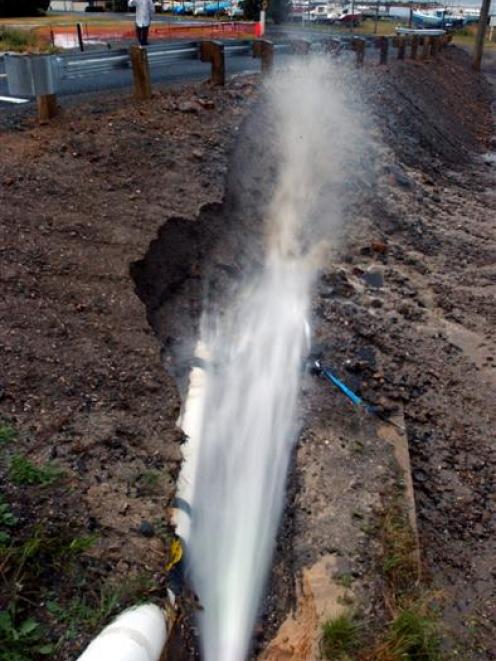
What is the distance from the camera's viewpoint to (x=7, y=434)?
3.78m

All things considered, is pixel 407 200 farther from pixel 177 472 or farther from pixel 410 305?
pixel 177 472

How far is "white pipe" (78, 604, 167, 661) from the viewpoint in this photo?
2826mm

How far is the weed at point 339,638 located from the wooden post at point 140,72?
7.49 meters

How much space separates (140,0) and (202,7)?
3848 cm

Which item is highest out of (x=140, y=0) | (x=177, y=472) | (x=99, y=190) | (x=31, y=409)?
(x=140, y=0)

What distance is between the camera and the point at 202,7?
48406 millimetres

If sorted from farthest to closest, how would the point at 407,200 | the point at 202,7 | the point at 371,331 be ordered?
the point at 202,7
the point at 407,200
the point at 371,331

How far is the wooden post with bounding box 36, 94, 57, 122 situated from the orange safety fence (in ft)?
51.1

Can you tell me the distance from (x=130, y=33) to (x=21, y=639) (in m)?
26.7

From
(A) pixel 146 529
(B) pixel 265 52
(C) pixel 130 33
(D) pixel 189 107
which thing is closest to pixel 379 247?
(D) pixel 189 107

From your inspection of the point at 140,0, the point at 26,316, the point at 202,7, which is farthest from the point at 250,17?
the point at 26,316

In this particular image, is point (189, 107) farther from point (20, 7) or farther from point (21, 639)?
point (20, 7)

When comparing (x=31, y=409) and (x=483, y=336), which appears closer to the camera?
(x=31, y=409)

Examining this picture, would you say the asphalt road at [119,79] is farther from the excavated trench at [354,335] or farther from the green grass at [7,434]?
the green grass at [7,434]
